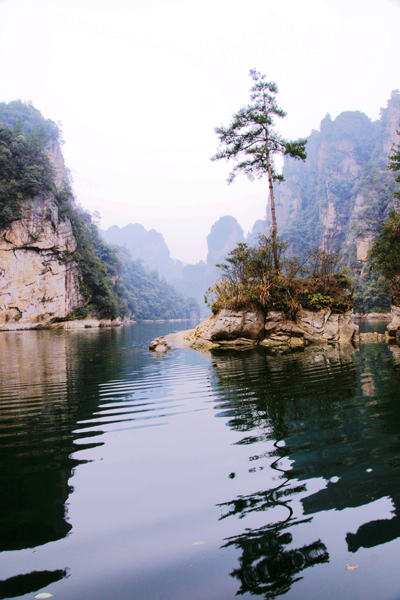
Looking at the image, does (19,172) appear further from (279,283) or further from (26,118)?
(279,283)

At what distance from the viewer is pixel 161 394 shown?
16.5ft

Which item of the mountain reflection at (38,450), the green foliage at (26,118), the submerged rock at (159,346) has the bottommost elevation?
the submerged rock at (159,346)

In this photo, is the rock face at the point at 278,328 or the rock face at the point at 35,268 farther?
the rock face at the point at 35,268

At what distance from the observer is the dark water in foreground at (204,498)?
1.36 metres

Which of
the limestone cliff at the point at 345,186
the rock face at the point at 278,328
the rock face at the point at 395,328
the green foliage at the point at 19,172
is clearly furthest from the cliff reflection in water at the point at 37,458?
the limestone cliff at the point at 345,186

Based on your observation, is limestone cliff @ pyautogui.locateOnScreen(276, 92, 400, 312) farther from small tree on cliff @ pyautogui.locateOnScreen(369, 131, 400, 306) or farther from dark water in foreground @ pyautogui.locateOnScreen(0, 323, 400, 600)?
dark water in foreground @ pyautogui.locateOnScreen(0, 323, 400, 600)

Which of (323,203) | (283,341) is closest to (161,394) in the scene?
(283,341)

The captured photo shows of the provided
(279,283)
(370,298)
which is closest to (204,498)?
(279,283)

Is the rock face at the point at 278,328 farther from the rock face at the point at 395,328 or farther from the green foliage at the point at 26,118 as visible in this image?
the green foliage at the point at 26,118

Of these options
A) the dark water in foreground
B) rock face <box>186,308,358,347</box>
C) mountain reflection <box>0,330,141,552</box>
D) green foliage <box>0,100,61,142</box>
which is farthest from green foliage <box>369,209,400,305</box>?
green foliage <box>0,100,61,142</box>

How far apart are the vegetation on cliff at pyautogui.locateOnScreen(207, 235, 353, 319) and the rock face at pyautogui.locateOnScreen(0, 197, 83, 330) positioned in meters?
29.3

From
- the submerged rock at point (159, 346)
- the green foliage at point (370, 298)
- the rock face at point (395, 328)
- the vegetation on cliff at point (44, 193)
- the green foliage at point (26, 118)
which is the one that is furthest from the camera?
the green foliage at point (26, 118)

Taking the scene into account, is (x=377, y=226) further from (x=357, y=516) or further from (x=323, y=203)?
(x=357, y=516)

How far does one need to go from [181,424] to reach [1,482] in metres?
1.74
